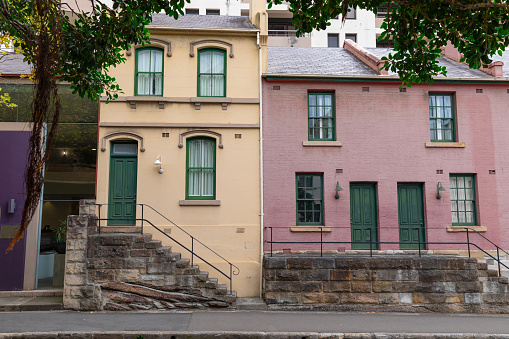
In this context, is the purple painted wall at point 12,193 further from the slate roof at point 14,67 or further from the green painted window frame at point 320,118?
the green painted window frame at point 320,118

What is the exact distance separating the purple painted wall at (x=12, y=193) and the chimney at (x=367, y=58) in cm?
1174

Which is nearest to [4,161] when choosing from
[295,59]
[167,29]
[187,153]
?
[187,153]

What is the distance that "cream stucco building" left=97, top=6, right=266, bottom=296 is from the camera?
12797 millimetres

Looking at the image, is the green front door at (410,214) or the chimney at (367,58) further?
the chimney at (367,58)

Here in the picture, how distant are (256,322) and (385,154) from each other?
23.7 ft

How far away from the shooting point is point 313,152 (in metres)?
13.7

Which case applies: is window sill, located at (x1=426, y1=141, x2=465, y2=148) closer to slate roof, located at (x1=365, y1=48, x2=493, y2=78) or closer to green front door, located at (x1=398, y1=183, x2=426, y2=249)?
green front door, located at (x1=398, y1=183, x2=426, y2=249)

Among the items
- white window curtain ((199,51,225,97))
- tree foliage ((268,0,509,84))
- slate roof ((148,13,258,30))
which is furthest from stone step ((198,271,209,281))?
slate roof ((148,13,258,30))

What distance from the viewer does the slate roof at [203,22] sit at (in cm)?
1415

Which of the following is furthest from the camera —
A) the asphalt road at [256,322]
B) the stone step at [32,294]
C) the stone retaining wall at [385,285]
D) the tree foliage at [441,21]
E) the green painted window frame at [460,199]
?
the green painted window frame at [460,199]

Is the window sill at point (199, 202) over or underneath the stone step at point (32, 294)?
over

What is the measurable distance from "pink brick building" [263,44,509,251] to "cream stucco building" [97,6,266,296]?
85 cm

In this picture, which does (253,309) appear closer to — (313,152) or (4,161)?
(313,152)

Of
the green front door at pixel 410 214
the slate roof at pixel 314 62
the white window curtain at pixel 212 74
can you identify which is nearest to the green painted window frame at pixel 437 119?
the green front door at pixel 410 214
